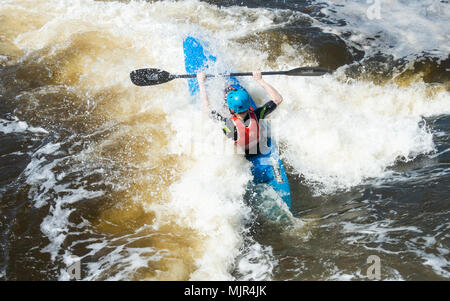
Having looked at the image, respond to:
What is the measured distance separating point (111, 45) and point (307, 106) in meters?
3.45

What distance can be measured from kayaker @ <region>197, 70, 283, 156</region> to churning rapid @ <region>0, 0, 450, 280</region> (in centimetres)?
22

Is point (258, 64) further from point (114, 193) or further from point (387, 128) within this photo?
point (114, 193)

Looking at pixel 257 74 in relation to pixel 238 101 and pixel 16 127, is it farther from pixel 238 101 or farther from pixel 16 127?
pixel 16 127

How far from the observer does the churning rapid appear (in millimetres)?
3234

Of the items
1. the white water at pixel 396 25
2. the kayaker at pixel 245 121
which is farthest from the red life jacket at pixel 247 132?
the white water at pixel 396 25

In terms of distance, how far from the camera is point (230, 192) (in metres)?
3.99

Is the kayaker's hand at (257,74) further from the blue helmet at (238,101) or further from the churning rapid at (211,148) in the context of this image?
the churning rapid at (211,148)

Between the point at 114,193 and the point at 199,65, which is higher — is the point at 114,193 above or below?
below

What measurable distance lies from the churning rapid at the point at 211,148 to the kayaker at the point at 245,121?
0.22 m

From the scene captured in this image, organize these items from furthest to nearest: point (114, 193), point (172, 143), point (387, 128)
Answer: point (387, 128), point (172, 143), point (114, 193)

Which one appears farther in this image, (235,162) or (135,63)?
(135,63)

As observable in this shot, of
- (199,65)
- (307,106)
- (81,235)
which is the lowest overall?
(81,235)

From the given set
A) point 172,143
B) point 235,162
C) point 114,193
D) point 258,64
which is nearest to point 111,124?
point 172,143

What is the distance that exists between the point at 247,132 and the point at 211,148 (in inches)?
25.5
